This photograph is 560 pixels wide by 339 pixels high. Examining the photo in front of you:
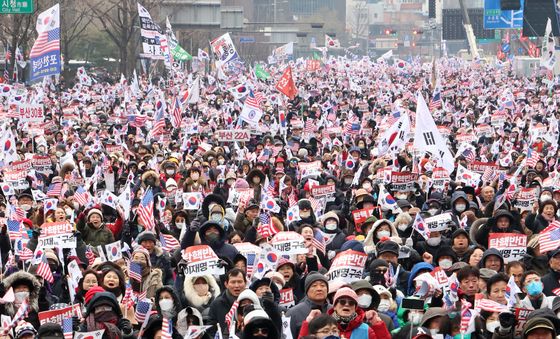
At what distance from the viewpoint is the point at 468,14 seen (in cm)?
7538

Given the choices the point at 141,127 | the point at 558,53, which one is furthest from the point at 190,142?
the point at 558,53

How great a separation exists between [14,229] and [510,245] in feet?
15.1

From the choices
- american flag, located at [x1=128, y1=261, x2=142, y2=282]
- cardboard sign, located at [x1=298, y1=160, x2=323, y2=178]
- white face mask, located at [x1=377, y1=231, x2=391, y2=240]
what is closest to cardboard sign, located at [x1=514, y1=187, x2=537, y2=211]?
white face mask, located at [x1=377, y1=231, x2=391, y2=240]

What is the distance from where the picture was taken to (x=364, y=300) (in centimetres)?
974

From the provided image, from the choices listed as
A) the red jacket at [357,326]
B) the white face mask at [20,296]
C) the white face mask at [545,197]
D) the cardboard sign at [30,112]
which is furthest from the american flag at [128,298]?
the cardboard sign at [30,112]

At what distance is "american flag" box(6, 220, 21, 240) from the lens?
13.9 m

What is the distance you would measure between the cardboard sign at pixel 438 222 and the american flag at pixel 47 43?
15.9 m

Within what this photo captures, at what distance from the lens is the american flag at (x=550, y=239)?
12.6 meters

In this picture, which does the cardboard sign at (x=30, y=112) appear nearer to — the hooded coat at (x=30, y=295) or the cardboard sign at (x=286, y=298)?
the hooded coat at (x=30, y=295)

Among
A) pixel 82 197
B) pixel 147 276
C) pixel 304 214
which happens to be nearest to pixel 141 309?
pixel 147 276

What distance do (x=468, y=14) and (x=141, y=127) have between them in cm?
4627

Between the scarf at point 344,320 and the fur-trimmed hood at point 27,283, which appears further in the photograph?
the fur-trimmed hood at point 27,283

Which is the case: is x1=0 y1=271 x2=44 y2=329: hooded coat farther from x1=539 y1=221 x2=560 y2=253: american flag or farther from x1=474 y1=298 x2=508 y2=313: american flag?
x1=539 y1=221 x2=560 y2=253: american flag

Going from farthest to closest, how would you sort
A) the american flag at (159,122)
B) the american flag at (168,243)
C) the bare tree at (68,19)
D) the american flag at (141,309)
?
the bare tree at (68,19) → the american flag at (159,122) → the american flag at (168,243) → the american flag at (141,309)
